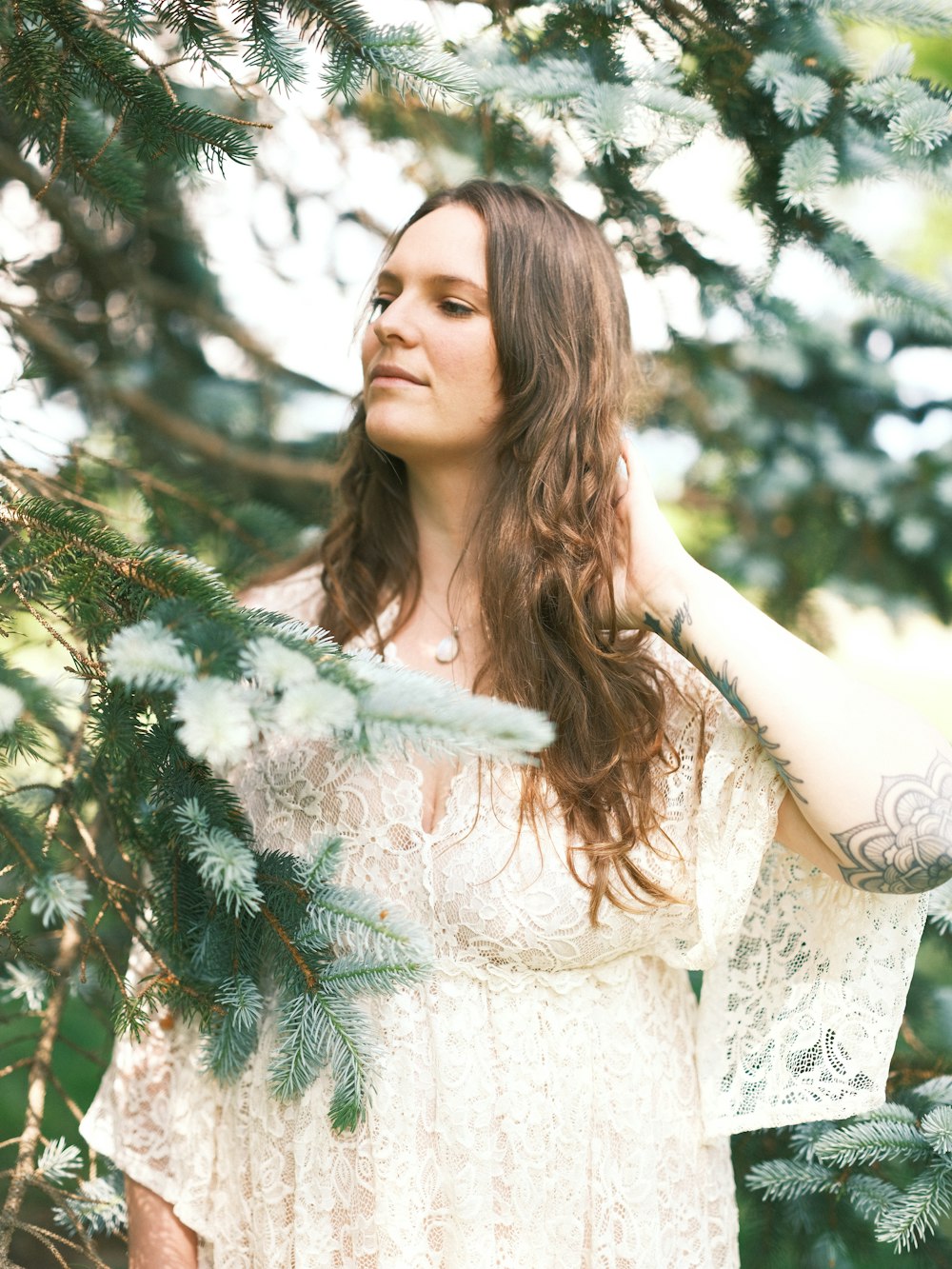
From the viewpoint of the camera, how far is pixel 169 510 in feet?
6.33

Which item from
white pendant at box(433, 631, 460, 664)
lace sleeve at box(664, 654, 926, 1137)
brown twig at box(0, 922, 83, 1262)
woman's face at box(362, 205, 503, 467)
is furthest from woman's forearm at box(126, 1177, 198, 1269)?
woman's face at box(362, 205, 503, 467)

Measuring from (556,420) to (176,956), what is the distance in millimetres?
885

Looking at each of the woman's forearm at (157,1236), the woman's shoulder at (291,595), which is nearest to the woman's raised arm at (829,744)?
the woman's shoulder at (291,595)

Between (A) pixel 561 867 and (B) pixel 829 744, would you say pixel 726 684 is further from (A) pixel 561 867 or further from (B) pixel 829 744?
(A) pixel 561 867

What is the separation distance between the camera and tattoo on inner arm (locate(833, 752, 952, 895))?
4.07 feet

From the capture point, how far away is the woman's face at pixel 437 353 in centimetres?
147

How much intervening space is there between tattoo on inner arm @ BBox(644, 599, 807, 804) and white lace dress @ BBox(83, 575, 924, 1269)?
0.04 m

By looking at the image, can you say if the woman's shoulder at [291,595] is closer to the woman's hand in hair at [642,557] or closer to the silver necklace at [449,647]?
the silver necklace at [449,647]

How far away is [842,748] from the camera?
49.8 inches

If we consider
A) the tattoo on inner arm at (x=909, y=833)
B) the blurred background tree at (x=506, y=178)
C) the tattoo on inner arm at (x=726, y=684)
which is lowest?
the tattoo on inner arm at (x=909, y=833)

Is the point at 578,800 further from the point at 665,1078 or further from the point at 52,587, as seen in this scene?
the point at 52,587

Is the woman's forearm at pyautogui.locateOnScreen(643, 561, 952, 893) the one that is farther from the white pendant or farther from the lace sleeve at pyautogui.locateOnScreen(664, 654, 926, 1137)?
the white pendant

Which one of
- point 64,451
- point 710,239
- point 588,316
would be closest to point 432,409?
point 588,316

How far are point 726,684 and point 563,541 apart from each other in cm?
32
